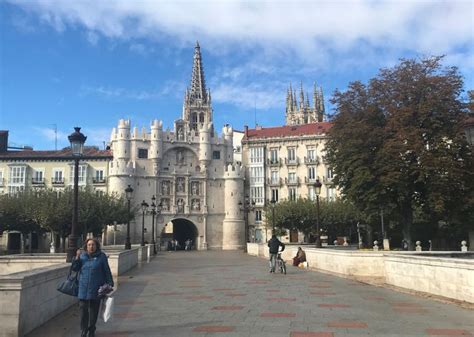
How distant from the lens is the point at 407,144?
25578 mm

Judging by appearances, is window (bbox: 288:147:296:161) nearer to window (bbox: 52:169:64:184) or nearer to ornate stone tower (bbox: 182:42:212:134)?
ornate stone tower (bbox: 182:42:212:134)

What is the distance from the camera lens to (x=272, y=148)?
86.4 metres

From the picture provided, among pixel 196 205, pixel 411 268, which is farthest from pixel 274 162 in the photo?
pixel 411 268

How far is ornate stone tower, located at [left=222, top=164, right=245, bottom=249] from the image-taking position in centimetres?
8125

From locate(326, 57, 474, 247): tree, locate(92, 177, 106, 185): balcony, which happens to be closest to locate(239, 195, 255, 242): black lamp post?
locate(92, 177, 106, 185): balcony

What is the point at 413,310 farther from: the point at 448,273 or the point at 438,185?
the point at 438,185

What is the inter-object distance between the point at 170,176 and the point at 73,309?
2773 inches

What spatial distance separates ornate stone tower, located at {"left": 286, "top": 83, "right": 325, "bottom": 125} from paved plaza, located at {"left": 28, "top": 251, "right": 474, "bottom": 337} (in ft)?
391

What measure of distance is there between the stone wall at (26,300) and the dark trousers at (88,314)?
108cm

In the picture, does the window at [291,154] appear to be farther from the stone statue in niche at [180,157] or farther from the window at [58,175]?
the window at [58,175]

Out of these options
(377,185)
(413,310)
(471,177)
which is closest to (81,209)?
(377,185)

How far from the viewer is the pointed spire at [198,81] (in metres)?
108

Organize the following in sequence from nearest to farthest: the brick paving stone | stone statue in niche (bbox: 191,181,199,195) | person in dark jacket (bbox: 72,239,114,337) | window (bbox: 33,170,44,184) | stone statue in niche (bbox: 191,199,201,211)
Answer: person in dark jacket (bbox: 72,239,114,337) < the brick paving stone < window (bbox: 33,170,44,184) < stone statue in niche (bbox: 191,199,201,211) < stone statue in niche (bbox: 191,181,199,195)

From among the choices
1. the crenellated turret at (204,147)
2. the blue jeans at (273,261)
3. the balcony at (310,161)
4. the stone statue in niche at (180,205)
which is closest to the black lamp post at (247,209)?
the crenellated turret at (204,147)
